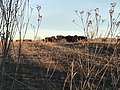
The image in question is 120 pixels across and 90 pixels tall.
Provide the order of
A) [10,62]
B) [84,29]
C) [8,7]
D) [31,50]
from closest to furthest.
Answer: [8,7]
[84,29]
[10,62]
[31,50]

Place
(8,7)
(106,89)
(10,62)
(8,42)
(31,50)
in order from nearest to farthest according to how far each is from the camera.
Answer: (8,7) → (8,42) → (106,89) → (10,62) → (31,50)

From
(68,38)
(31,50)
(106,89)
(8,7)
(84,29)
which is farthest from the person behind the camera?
(68,38)

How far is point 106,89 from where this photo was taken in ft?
25.8

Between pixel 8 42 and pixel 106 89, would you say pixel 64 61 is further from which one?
pixel 8 42

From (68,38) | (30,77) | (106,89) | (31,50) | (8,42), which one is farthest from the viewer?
(68,38)

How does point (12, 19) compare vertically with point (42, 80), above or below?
above

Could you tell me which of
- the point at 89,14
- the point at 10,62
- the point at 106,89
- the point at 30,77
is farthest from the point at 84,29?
the point at 10,62

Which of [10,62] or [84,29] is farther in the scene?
[10,62]

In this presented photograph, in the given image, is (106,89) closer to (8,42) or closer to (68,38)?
(8,42)

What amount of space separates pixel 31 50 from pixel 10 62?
3245 millimetres

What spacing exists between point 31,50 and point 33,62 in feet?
9.01

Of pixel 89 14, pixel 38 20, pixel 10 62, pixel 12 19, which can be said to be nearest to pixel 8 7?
pixel 12 19

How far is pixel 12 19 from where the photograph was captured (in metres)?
3.81

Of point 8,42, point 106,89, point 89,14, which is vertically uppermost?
point 89,14
